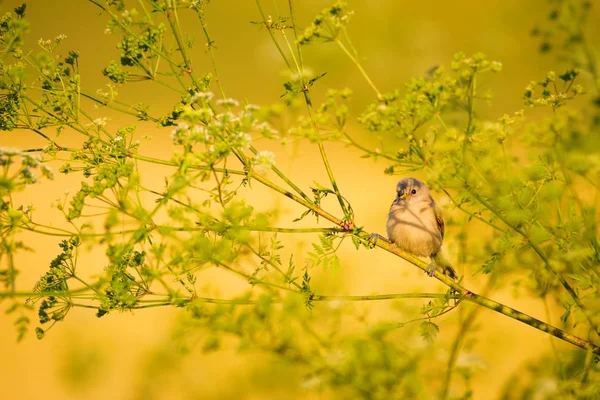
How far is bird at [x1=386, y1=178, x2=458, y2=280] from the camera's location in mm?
4039

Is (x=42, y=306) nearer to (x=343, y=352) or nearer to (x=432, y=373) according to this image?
(x=343, y=352)

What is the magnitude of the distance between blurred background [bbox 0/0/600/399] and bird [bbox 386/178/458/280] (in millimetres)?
147

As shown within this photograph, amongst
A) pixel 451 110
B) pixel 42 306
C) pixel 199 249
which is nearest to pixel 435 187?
pixel 451 110

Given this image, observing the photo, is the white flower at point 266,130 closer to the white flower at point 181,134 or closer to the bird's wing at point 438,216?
the white flower at point 181,134

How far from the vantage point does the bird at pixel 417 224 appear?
13.3 ft

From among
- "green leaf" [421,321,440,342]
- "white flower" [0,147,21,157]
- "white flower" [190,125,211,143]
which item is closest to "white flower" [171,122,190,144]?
"white flower" [190,125,211,143]

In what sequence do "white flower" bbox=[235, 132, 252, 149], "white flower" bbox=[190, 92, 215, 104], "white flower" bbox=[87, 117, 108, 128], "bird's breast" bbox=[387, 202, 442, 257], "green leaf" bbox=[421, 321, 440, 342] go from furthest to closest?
"bird's breast" bbox=[387, 202, 442, 257]
"white flower" bbox=[87, 117, 108, 128]
"green leaf" bbox=[421, 321, 440, 342]
"white flower" bbox=[190, 92, 215, 104]
"white flower" bbox=[235, 132, 252, 149]

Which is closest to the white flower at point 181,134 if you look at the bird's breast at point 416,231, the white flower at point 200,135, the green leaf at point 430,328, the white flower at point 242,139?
the white flower at point 200,135

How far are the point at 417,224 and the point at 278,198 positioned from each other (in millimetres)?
2062

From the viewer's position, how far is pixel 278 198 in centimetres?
217

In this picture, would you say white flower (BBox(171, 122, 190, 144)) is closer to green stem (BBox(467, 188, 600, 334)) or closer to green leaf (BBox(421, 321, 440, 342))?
green stem (BBox(467, 188, 600, 334))

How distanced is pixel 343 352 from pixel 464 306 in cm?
73

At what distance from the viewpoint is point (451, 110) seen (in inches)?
82.2

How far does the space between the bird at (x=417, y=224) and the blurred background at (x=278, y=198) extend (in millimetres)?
147
